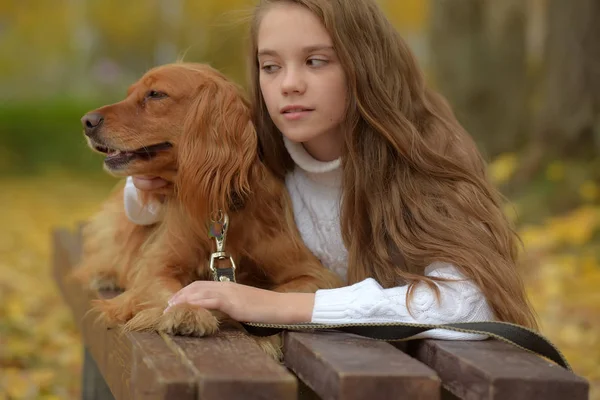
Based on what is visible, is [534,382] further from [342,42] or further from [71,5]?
[71,5]

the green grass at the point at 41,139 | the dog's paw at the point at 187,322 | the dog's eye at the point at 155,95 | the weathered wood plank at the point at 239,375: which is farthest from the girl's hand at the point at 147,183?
the green grass at the point at 41,139

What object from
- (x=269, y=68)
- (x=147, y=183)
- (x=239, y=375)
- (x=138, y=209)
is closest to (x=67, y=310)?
(x=138, y=209)

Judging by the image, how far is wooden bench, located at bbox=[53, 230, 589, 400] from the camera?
151cm

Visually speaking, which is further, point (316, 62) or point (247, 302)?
point (316, 62)

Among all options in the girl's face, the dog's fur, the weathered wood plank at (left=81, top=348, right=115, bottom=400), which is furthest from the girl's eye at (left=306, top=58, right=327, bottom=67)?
the weathered wood plank at (left=81, top=348, right=115, bottom=400)

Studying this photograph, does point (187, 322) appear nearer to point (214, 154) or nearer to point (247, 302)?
point (247, 302)

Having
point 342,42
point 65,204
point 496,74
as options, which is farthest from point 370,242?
point 65,204

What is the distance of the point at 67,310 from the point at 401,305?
314cm

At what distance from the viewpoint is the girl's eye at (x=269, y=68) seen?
92.7 inches

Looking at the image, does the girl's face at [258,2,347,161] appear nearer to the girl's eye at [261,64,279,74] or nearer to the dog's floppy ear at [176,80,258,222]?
the girl's eye at [261,64,279,74]

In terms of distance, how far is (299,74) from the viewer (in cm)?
228

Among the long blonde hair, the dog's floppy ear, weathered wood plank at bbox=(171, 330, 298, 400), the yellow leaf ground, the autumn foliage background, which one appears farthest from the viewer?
the autumn foliage background

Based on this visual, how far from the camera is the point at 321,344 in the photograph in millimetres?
1776

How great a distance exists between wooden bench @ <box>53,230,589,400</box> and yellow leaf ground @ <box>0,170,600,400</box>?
1.51m
